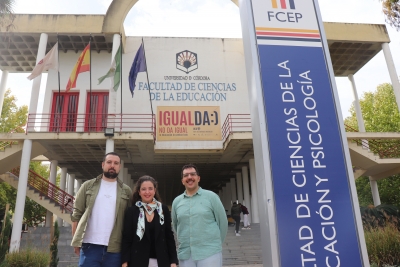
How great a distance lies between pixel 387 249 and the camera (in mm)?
7254

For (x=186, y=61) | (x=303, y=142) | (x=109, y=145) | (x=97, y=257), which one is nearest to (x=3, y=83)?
(x=109, y=145)

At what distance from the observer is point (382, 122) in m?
23.8

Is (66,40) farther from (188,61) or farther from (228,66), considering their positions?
(228,66)

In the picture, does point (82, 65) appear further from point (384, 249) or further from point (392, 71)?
point (392, 71)

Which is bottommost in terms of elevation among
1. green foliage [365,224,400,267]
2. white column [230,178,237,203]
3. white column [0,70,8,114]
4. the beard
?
green foliage [365,224,400,267]

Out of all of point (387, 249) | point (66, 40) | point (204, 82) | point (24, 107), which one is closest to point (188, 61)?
point (204, 82)

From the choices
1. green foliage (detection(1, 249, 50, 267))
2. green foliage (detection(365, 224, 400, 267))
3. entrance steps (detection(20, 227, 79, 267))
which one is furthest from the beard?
entrance steps (detection(20, 227, 79, 267))

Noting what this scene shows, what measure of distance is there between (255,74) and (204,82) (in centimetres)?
1220

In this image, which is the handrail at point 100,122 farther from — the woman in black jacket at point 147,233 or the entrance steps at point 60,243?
the woman in black jacket at point 147,233

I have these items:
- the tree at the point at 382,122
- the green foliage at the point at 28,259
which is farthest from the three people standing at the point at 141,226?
the tree at the point at 382,122

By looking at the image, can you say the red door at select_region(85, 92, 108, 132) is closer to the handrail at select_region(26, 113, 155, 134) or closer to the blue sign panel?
the handrail at select_region(26, 113, 155, 134)

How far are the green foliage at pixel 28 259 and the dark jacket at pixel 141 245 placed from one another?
240 inches

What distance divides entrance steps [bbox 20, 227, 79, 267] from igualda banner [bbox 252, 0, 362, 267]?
899 centimetres

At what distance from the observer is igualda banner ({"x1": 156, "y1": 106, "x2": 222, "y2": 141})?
14.7m
